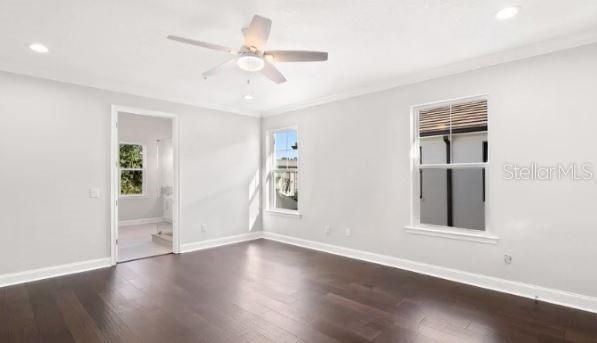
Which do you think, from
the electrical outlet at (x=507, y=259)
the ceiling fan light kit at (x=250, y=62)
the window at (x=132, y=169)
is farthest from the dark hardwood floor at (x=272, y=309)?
the window at (x=132, y=169)

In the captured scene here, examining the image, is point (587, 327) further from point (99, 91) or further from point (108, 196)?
point (99, 91)

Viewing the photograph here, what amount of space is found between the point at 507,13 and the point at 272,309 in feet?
11.1

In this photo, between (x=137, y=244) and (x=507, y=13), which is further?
(x=137, y=244)

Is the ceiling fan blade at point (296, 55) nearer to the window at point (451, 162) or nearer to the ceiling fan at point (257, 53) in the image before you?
the ceiling fan at point (257, 53)

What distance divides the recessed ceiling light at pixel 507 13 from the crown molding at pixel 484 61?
0.87 meters

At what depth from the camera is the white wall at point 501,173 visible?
2984mm

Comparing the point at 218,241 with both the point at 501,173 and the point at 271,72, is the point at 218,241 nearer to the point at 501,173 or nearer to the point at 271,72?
the point at 271,72

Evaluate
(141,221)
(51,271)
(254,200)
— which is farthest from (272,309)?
(141,221)

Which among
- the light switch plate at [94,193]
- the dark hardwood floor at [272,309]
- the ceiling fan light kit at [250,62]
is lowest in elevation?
the dark hardwood floor at [272,309]

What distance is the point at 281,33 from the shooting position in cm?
287

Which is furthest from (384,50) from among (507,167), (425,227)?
(425,227)

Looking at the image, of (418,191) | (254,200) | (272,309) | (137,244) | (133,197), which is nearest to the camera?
(272,309)

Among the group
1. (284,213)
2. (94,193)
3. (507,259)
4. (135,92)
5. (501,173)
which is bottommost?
(507,259)

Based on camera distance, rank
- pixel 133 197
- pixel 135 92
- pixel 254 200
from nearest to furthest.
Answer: pixel 135 92 → pixel 254 200 → pixel 133 197
